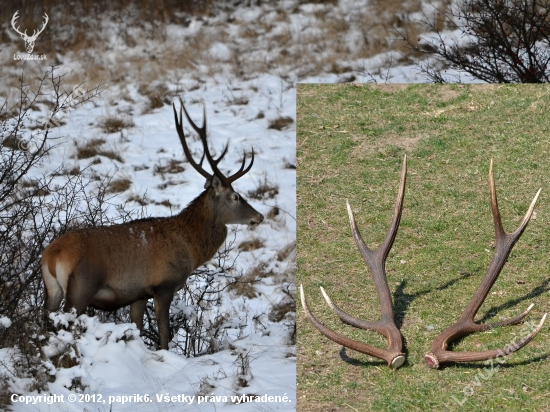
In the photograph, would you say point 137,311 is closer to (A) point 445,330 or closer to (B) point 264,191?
(A) point 445,330

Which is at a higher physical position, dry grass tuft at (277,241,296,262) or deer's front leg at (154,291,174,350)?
deer's front leg at (154,291,174,350)

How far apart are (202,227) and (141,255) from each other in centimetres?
70

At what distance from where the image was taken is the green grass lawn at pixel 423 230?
5250 millimetres

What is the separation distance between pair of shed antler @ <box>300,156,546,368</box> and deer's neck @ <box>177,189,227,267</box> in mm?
1279

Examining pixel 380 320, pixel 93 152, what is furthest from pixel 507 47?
pixel 93 152

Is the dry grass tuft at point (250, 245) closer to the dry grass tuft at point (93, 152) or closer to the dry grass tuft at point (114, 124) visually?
the dry grass tuft at point (93, 152)

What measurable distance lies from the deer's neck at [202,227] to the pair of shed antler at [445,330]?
128cm

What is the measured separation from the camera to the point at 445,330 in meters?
5.49

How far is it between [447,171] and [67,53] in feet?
32.4

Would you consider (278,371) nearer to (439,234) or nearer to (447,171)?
(439,234)

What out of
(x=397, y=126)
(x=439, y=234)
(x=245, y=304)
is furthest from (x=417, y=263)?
(x=397, y=126)

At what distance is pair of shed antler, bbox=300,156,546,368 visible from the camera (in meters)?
5.29

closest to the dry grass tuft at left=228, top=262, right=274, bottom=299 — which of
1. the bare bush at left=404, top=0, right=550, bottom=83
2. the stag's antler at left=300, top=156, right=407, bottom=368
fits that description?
the stag's antler at left=300, top=156, right=407, bottom=368

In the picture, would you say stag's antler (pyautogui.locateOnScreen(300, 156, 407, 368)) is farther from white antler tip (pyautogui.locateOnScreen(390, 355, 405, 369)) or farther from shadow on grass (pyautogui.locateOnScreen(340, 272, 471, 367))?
shadow on grass (pyautogui.locateOnScreen(340, 272, 471, 367))
